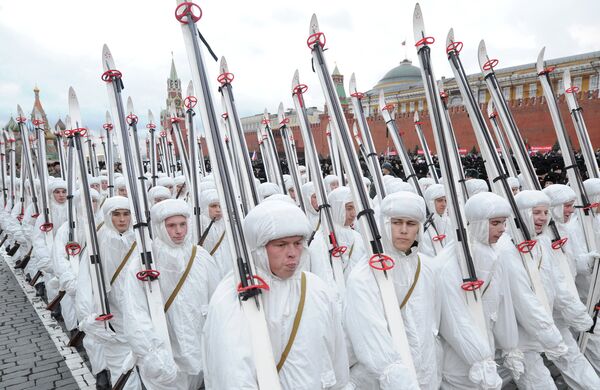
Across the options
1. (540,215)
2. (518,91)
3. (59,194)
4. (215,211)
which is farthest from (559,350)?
(518,91)

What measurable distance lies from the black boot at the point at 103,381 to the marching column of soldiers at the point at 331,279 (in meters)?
0.02

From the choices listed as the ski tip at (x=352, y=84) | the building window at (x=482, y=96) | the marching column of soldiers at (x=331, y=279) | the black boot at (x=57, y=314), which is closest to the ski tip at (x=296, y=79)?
the marching column of soldiers at (x=331, y=279)

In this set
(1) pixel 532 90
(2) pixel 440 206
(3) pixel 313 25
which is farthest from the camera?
(1) pixel 532 90

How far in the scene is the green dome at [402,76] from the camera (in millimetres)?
83438

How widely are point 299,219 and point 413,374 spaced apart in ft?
4.28

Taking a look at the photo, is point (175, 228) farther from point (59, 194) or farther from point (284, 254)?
point (59, 194)

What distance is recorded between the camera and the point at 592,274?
548cm

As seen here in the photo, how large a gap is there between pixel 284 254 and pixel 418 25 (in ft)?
9.20

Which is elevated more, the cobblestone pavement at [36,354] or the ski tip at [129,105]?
the ski tip at [129,105]

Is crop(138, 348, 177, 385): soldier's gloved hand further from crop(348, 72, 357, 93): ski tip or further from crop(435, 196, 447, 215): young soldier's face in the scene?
crop(435, 196, 447, 215): young soldier's face

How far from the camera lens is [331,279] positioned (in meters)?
4.99

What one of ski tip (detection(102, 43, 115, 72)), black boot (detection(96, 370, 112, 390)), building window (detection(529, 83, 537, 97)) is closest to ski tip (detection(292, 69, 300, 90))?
ski tip (detection(102, 43, 115, 72))

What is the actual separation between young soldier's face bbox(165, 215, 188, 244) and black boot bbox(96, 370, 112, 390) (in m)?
2.21

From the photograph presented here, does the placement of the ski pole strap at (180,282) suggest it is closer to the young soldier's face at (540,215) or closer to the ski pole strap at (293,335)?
the ski pole strap at (293,335)
